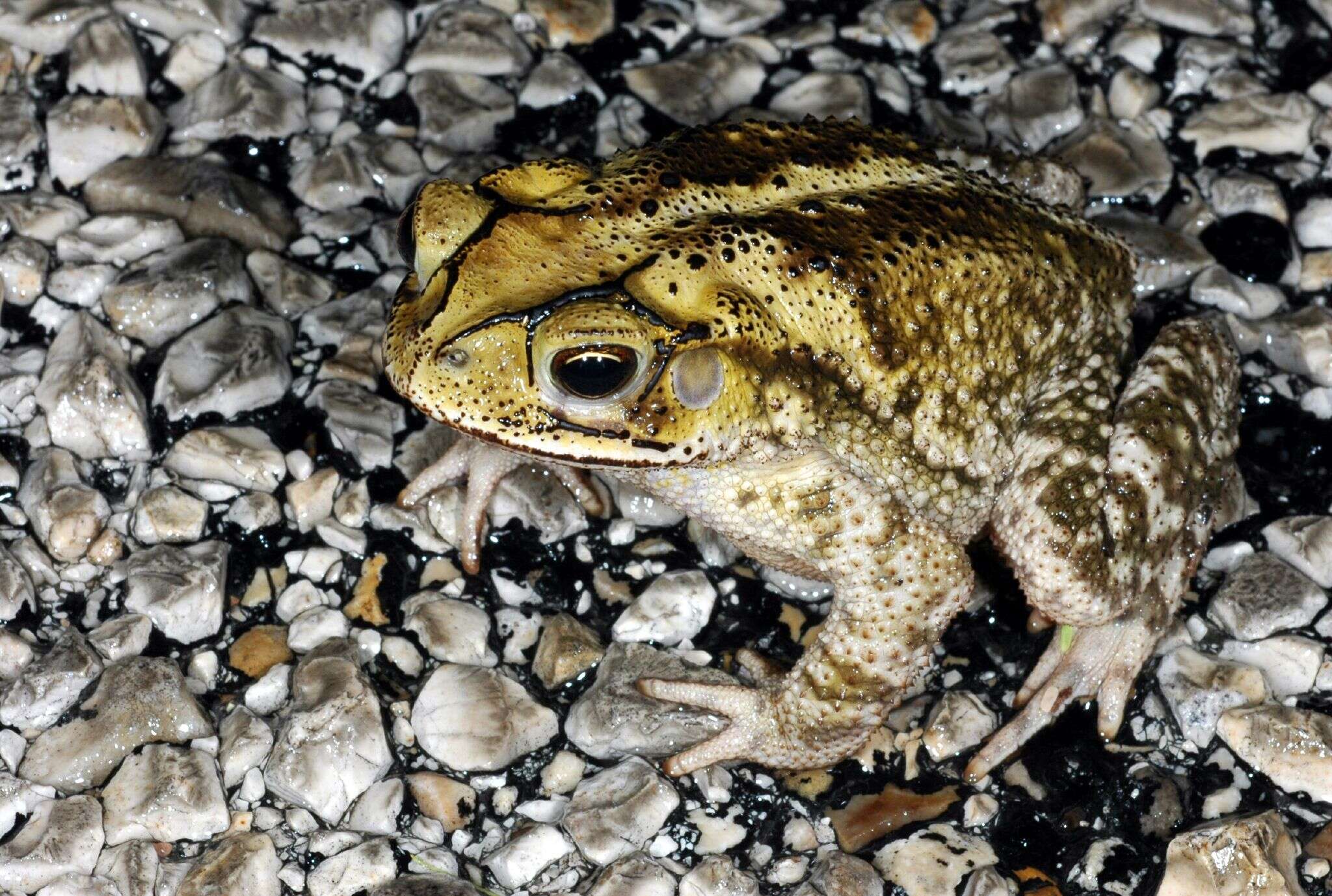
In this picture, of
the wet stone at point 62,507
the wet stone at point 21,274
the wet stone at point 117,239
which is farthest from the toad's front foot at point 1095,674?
the wet stone at point 21,274

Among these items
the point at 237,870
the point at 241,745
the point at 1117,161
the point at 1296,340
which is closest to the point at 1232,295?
the point at 1296,340

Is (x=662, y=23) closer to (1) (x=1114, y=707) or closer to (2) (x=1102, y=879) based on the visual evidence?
(1) (x=1114, y=707)

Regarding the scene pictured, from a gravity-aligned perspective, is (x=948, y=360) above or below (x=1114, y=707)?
above

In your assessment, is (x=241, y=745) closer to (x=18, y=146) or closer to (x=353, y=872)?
(x=353, y=872)

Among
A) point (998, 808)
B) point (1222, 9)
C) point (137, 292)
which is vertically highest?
point (1222, 9)

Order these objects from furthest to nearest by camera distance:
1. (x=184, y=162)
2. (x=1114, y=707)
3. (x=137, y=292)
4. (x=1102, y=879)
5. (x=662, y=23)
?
1. (x=662, y=23)
2. (x=184, y=162)
3. (x=137, y=292)
4. (x=1114, y=707)
5. (x=1102, y=879)

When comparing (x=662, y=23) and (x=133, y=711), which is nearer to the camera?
(x=133, y=711)

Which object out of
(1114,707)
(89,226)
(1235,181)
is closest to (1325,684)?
(1114,707)
